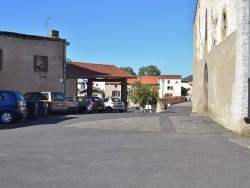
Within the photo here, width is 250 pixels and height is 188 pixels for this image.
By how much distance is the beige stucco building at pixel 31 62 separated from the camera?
3065 cm

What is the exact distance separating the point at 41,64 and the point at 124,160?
84.9 feet

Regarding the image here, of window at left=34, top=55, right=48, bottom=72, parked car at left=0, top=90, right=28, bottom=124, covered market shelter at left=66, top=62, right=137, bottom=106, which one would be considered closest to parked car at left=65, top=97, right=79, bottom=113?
window at left=34, top=55, right=48, bottom=72

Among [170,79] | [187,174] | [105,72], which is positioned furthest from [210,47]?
[170,79]

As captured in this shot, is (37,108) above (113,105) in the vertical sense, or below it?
below

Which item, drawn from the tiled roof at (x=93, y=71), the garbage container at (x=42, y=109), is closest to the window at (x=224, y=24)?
the garbage container at (x=42, y=109)

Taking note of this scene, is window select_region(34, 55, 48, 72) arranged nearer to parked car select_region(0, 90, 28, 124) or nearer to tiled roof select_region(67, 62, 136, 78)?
tiled roof select_region(67, 62, 136, 78)

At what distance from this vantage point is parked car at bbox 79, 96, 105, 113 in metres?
33.8

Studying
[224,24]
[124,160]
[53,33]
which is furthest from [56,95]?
[124,160]

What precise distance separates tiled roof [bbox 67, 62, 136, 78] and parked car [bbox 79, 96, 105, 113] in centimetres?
920

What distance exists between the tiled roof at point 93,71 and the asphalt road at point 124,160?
31.5m

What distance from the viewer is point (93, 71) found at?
47.5 meters

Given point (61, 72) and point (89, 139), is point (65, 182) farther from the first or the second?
point (61, 72)

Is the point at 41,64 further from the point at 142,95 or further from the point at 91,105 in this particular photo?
the point at 142,95

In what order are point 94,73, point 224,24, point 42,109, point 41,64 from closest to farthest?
1. point 224,24
2. point 42,109
3. point 41,64
4. point 94,73
